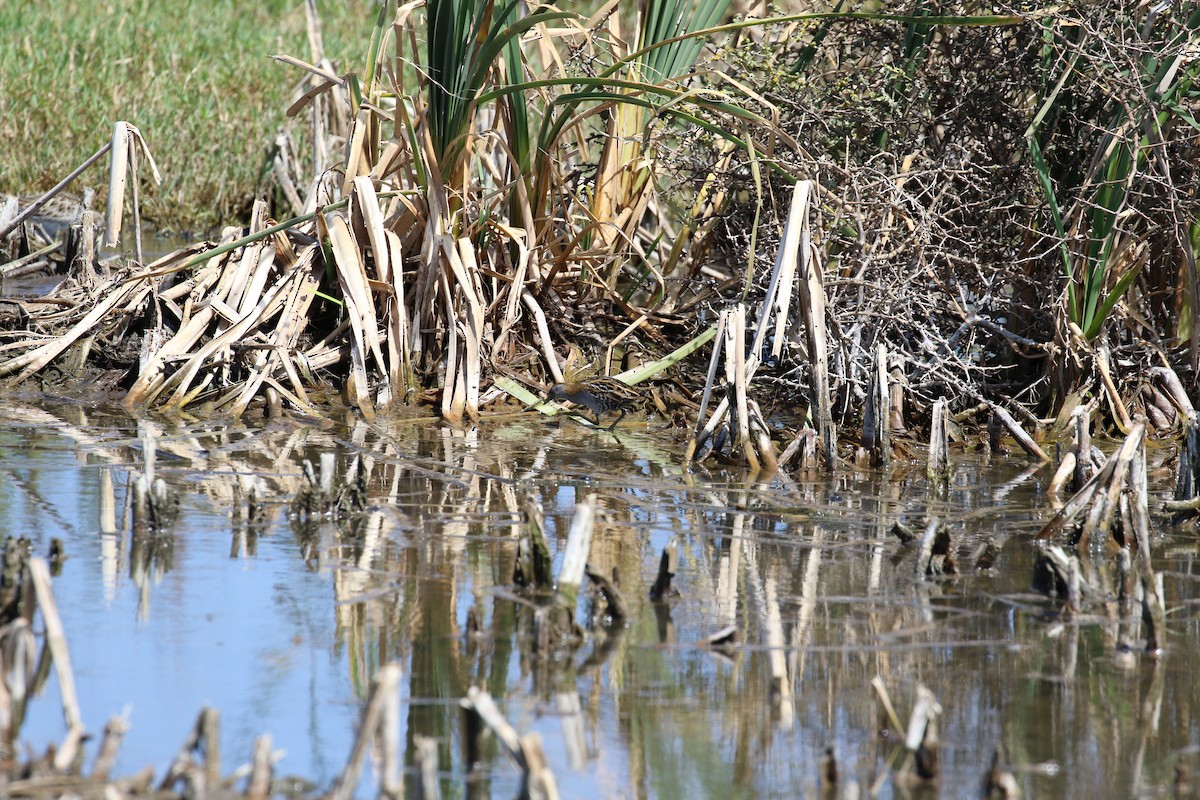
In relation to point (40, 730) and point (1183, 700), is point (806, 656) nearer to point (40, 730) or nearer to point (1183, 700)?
point (1183, 700)

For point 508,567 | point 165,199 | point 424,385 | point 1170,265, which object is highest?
point 165,199

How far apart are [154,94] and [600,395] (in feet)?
21.2

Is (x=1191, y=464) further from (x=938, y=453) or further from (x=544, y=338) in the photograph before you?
(x=544, y=338)

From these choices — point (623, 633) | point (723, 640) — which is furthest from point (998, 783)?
point (623, 633)

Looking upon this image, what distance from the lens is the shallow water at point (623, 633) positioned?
2924mm

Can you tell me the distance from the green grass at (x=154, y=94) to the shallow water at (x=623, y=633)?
221 inches

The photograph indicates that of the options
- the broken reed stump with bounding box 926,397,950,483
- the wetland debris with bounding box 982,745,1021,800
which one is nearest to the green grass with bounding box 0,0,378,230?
the broken reed stump with bounding box 926,397,950,483

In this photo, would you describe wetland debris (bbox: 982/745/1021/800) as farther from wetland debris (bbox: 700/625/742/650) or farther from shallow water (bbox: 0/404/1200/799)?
wetland debris (bbox: 700/625/742/650)

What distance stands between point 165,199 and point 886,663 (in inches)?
320

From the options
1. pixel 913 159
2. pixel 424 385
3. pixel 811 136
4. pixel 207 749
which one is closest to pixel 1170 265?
pixel 913 159

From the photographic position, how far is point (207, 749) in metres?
2.58

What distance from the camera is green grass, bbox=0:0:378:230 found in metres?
10.5

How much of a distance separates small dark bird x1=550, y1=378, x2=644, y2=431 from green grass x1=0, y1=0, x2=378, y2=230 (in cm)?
477

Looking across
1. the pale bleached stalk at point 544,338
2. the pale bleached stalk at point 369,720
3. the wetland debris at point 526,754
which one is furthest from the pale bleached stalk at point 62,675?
the pale bleached stalk at point 544,338
